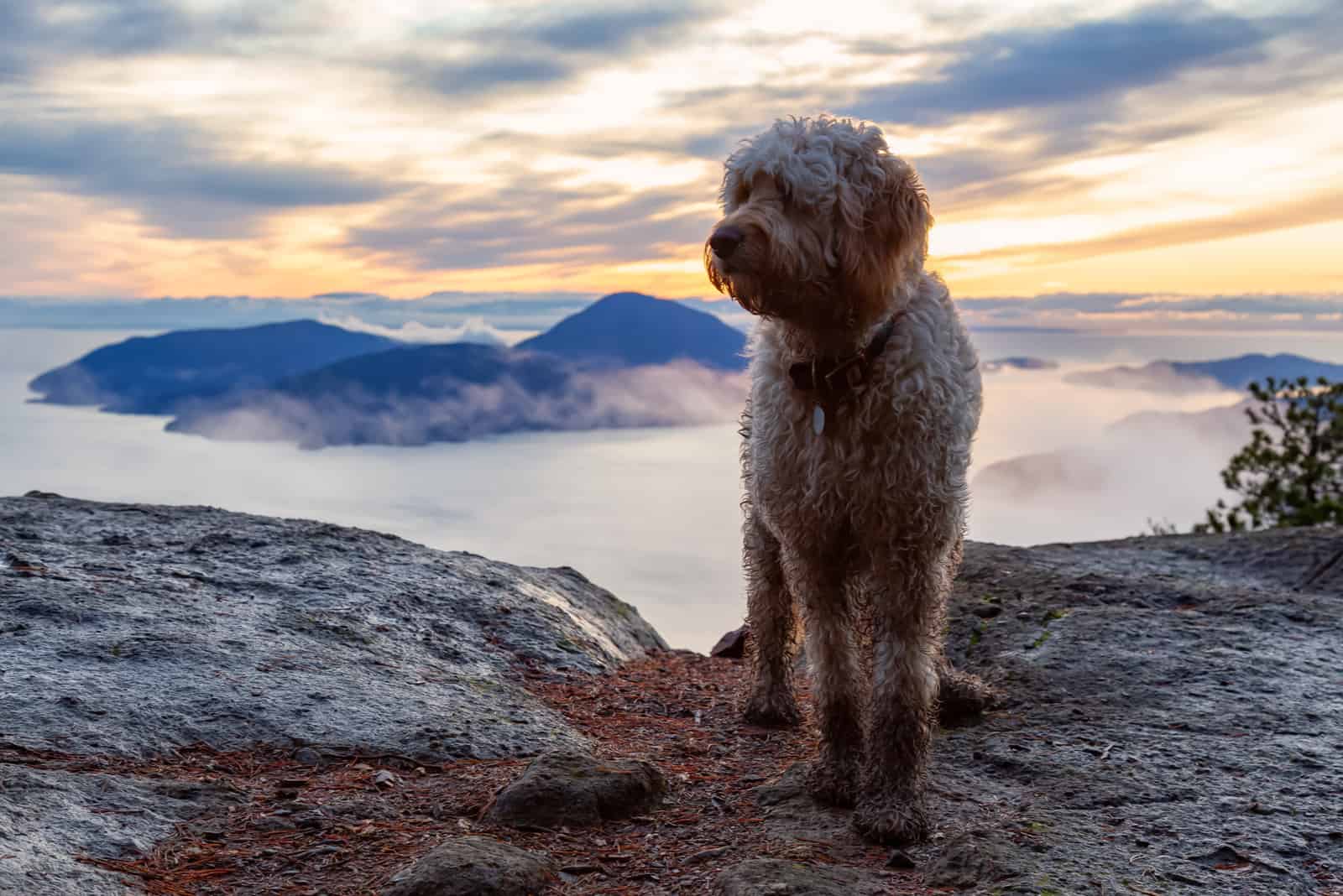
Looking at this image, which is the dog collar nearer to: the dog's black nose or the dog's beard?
the dog's beard

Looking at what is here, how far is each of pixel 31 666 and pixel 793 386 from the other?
14.8ft

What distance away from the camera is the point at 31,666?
19.8 feet

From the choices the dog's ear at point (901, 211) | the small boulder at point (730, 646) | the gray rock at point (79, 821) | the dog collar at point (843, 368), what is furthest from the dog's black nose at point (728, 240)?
the small boulder at point (730, 646)

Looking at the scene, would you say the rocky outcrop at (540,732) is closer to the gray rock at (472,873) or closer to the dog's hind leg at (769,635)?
the gray rock at (472,873)

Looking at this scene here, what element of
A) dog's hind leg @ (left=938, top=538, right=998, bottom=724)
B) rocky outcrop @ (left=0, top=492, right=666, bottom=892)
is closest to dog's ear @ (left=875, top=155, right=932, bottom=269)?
dog's hind leg @ (left=938, top=538, right=998, bottom=724)

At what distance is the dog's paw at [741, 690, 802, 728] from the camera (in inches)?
269

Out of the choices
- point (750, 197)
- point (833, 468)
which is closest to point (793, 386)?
point (833, 468)

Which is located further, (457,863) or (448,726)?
(448,726)

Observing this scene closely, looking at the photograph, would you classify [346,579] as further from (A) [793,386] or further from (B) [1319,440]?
(B) [1319,440]

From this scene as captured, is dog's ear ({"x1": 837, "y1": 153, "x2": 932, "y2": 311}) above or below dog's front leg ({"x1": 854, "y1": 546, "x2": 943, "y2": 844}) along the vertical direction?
above

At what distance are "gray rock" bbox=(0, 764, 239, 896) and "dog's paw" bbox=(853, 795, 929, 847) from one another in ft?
9.72

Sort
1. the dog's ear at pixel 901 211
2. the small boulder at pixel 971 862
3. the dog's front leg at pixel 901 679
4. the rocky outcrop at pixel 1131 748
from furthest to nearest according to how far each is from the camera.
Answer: the dog's front leg at pixel 901 679 < the dog's ear at pixel 901 211 < the rocky outcrop at pixel 1131 748 < the small boulder at pixel 971 862

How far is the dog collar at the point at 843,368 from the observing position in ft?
16.2

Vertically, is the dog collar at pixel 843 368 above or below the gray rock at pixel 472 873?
above
